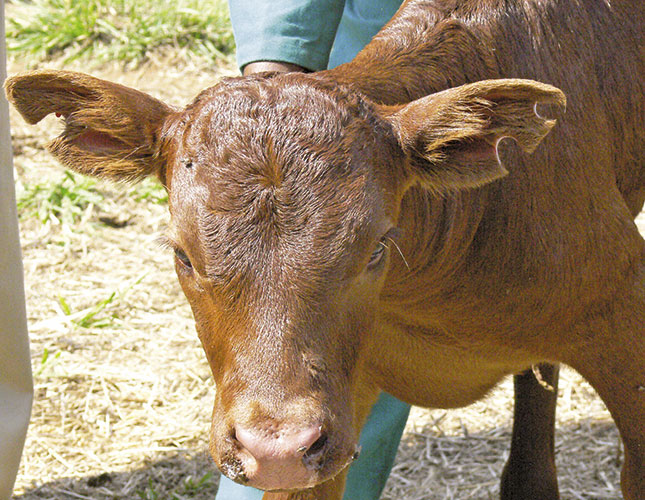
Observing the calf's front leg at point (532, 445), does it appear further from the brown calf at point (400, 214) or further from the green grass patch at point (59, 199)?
the green grass patch at point (59, 199)

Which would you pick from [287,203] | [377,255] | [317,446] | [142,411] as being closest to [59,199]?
[142,411]

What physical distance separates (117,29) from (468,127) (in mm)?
6475

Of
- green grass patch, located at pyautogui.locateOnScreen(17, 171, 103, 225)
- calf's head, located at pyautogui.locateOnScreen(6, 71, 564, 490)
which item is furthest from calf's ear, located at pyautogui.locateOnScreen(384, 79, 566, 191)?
green grass patch, located at pyautogui.locateOnScreen(17, 171, 103, 225)

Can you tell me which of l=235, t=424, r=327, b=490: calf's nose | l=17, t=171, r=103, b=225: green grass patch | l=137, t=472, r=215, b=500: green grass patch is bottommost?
l=137, t=472, r=215, b=500: green grass patch

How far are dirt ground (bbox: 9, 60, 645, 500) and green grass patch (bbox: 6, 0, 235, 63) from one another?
2322 millimetres

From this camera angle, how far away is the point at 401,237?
303 centimetres

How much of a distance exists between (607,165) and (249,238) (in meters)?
1.49

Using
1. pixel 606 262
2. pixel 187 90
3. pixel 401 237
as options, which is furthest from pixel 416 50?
pixel 187 90

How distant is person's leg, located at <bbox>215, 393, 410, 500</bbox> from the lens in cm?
426

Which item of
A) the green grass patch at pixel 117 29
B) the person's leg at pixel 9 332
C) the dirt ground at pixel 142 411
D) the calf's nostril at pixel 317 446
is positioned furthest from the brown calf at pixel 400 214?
the green grass patch at pixel 117 29

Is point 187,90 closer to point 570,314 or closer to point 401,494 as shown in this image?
point 401,494

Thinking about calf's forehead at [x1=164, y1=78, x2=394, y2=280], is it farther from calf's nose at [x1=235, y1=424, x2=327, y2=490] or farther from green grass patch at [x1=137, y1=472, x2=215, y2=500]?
green grass patch at [x1=137, y1=472, x2=215, y2=500]

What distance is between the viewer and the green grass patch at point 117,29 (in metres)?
8.49

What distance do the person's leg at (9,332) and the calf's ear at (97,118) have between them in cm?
94
